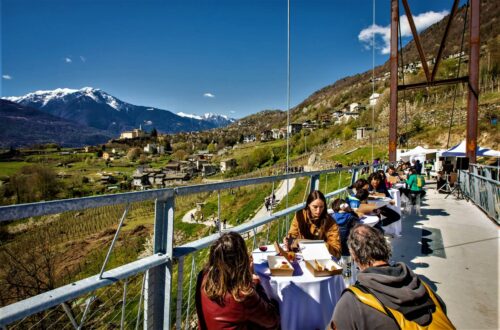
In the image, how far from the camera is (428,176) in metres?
18.8

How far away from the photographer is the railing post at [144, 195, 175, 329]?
1991 mm

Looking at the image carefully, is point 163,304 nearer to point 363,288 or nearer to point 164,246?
point 164,246

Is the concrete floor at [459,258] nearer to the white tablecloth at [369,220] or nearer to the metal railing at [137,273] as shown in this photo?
the white tablecloth at [369,220]

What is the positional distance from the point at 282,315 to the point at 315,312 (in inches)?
10.9

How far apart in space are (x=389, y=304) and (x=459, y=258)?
14.5 ft

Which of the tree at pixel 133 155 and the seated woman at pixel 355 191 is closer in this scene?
the seated woman at pixel 355 191

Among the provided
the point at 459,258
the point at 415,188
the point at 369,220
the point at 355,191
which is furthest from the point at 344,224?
the point at 415,188

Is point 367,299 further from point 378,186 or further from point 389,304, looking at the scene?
point 378,186

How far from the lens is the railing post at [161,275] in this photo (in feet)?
6.53

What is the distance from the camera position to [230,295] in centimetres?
174

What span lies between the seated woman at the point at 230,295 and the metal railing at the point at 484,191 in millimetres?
7486

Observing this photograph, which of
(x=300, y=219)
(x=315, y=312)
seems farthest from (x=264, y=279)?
(x=300, y=219)

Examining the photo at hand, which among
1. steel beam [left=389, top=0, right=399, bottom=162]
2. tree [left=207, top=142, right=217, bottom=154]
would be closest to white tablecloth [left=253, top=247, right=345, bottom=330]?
steel beam [left=389, top=0, right=399, bottom=162]

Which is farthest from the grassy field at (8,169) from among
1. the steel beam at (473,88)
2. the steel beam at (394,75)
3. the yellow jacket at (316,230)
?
the steel beam at (473,88)
